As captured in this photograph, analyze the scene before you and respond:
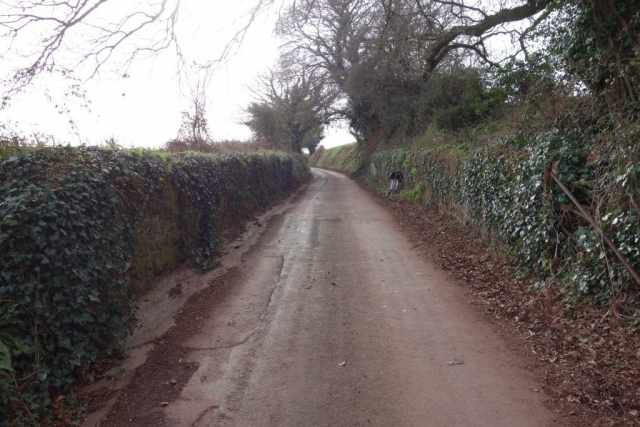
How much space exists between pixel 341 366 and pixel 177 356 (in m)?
1.91

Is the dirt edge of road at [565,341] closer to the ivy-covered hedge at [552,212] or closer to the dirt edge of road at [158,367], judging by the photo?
the ivy-covered hedge at [552,212]

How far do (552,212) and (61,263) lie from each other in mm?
6261

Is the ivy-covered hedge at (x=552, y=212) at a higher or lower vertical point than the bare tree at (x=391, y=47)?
lower

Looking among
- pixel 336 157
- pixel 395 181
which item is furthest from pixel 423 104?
pixel 336 157

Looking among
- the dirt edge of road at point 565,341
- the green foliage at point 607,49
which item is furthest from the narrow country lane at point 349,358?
the green foliage at point 607,49

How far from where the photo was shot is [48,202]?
4281mm

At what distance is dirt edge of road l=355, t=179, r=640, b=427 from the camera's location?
3.74 m

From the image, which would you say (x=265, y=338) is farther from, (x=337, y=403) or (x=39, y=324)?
(x=39, y=324)

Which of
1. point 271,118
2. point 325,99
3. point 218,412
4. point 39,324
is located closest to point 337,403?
point 218,412

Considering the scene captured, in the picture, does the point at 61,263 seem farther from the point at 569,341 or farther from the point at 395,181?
the point at 395,181

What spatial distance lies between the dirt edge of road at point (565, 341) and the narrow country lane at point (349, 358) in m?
0.21

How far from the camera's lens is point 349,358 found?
4715 mm

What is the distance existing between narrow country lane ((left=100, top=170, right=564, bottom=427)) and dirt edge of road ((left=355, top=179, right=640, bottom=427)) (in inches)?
8.3

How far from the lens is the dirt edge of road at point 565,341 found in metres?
3.74
